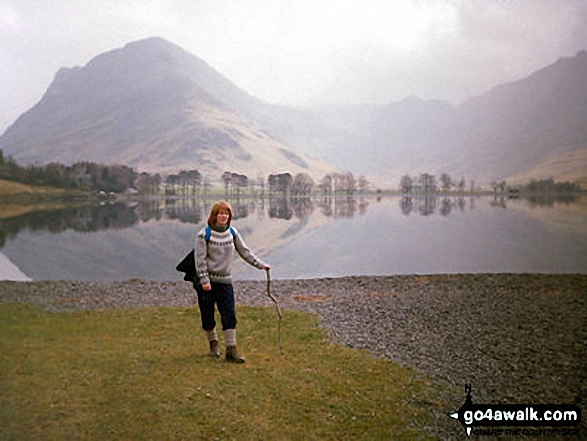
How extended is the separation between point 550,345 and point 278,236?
33.9 m

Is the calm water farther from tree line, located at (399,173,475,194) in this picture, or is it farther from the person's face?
tree line, located at (399,173,475,194)

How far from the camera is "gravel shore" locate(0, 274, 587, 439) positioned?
7.35 metres

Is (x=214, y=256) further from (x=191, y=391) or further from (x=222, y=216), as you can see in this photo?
(x=191, y=391)

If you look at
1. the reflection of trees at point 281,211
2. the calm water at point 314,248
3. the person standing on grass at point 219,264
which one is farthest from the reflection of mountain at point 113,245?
the person standing on grass at point 219,264

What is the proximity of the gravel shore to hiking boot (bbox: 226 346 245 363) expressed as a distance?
5.04ft

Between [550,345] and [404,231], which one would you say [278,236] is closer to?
[404,231]

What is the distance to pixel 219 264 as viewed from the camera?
6938mm

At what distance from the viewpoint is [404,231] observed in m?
48.9

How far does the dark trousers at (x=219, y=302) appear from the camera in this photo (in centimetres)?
716

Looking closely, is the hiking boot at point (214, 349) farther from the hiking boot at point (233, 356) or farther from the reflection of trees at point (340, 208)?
the reflection of trees at point (340, 208)

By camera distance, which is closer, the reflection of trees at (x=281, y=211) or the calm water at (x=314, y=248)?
the calm water at (x=314, y=248)

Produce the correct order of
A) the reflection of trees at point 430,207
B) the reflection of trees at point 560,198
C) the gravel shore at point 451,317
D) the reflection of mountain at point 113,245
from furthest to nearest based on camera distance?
1. the reflection of trees at point 430,207
2. the reflection of trees at point 560,198
3. the reflection of mountain at point 113,245
4. the gravel shore at point 451,317

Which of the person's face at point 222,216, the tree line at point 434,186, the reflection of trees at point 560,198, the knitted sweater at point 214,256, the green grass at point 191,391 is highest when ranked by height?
the tree line at point 434,186

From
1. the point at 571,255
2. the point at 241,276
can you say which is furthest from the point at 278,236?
the point at 571,255
